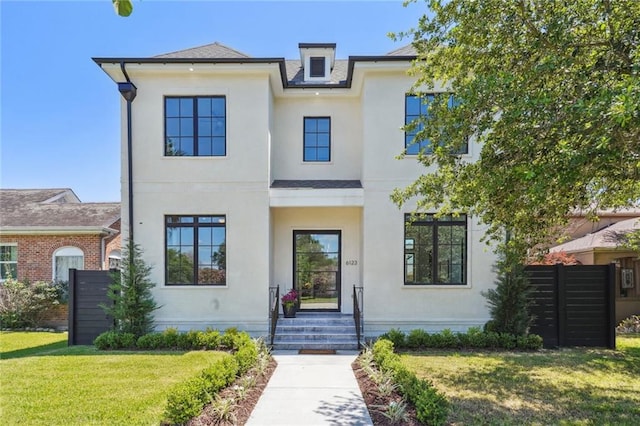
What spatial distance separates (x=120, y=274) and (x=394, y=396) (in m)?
7.37

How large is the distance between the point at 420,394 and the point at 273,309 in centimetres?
563

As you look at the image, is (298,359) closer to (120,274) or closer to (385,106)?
(120,274)

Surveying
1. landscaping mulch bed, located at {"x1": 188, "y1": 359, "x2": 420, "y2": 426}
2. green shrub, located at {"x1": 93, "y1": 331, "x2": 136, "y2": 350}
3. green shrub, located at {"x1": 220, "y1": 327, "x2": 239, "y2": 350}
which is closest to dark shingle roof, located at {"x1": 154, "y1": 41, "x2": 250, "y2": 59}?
green shrub, located at {"x1": 220, "y1": 327, "x2": 239, "y2": 350}

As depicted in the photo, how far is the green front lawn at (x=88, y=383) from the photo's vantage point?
518 centimetres

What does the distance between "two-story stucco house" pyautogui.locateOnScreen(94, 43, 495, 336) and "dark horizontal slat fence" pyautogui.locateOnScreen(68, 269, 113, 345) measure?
133 cm

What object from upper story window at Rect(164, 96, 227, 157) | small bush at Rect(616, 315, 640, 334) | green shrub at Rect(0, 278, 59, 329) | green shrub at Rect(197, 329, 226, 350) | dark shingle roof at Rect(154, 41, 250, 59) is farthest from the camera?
green shrub at Rect(0, 278, 59, 329)

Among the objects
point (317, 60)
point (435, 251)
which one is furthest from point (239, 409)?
point (317, 60)

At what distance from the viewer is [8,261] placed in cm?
1502

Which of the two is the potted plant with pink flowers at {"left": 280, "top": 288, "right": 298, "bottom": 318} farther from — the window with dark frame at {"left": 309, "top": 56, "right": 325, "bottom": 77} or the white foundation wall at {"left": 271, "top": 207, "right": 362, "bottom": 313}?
the window with dark frame at {"left": 309, "top": 56, "right": 325, "bottom": 77}

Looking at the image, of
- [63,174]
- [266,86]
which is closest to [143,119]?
[266,86]

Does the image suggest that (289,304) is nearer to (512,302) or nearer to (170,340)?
(170,340)

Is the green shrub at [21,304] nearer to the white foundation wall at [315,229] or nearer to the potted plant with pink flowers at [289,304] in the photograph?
the white foundation wall at [315,229]

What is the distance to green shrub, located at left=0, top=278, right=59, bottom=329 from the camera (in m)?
13.3

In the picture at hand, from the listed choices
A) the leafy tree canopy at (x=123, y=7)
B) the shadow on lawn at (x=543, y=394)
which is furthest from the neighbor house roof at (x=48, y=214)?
the leafy tree canopy at (x=123, y=7)
